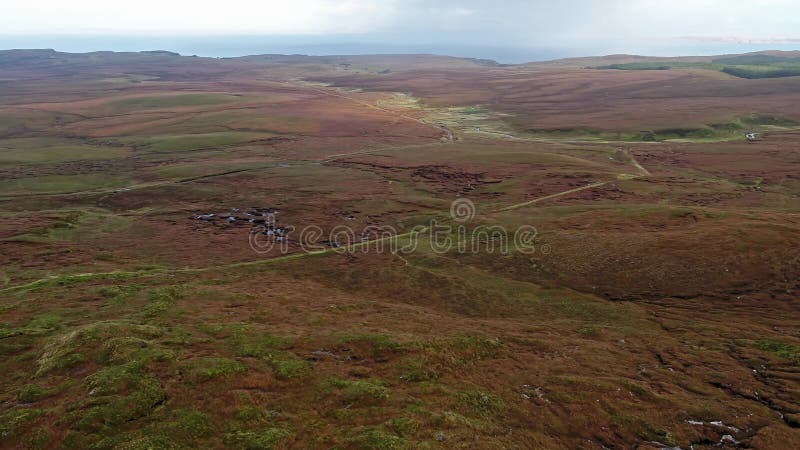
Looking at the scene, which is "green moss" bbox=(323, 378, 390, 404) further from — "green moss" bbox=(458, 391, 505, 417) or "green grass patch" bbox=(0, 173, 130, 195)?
"green grass patch" bbox=(0, 173, 130, 195)

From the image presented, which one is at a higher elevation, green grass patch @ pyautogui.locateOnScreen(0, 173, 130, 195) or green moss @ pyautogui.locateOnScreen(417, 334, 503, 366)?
green grass patch @ pyautogui.locateOnScreen(0, 173, 130, 195)

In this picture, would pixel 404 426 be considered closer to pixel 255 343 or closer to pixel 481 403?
pixel 481 403

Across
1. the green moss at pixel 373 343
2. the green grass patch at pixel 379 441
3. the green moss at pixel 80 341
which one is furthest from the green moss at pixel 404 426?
the green moss at pixel 80 341

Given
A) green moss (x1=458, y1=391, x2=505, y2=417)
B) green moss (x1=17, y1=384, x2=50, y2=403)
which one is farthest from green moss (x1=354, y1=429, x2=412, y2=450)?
green moss (x1=17, y1=384, x2=50, y2=403)

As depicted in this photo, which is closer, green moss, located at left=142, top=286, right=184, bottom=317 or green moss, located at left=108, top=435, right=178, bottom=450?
green moss, located at left=108, top=435, right=178, bottom=450

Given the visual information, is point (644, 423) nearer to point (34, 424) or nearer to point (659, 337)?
point (659, 337)

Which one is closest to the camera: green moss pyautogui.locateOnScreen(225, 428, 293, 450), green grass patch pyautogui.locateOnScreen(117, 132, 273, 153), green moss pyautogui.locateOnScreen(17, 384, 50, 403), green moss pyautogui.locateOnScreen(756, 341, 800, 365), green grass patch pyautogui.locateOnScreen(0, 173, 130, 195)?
green moss pyautogui.locateOnScreen(225, 428, 293, 450)

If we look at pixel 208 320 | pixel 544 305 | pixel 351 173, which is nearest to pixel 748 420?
pixel 544 305

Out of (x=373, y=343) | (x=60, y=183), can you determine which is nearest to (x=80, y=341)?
(x=373, y=343)

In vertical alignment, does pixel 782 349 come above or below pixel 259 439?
below

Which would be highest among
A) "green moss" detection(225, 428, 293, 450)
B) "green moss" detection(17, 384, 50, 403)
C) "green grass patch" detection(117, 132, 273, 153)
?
"green grass patch" detection(117, 132, 273, 153)

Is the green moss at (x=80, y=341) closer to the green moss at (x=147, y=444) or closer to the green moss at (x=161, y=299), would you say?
the green moss at (x=161, y=299)
